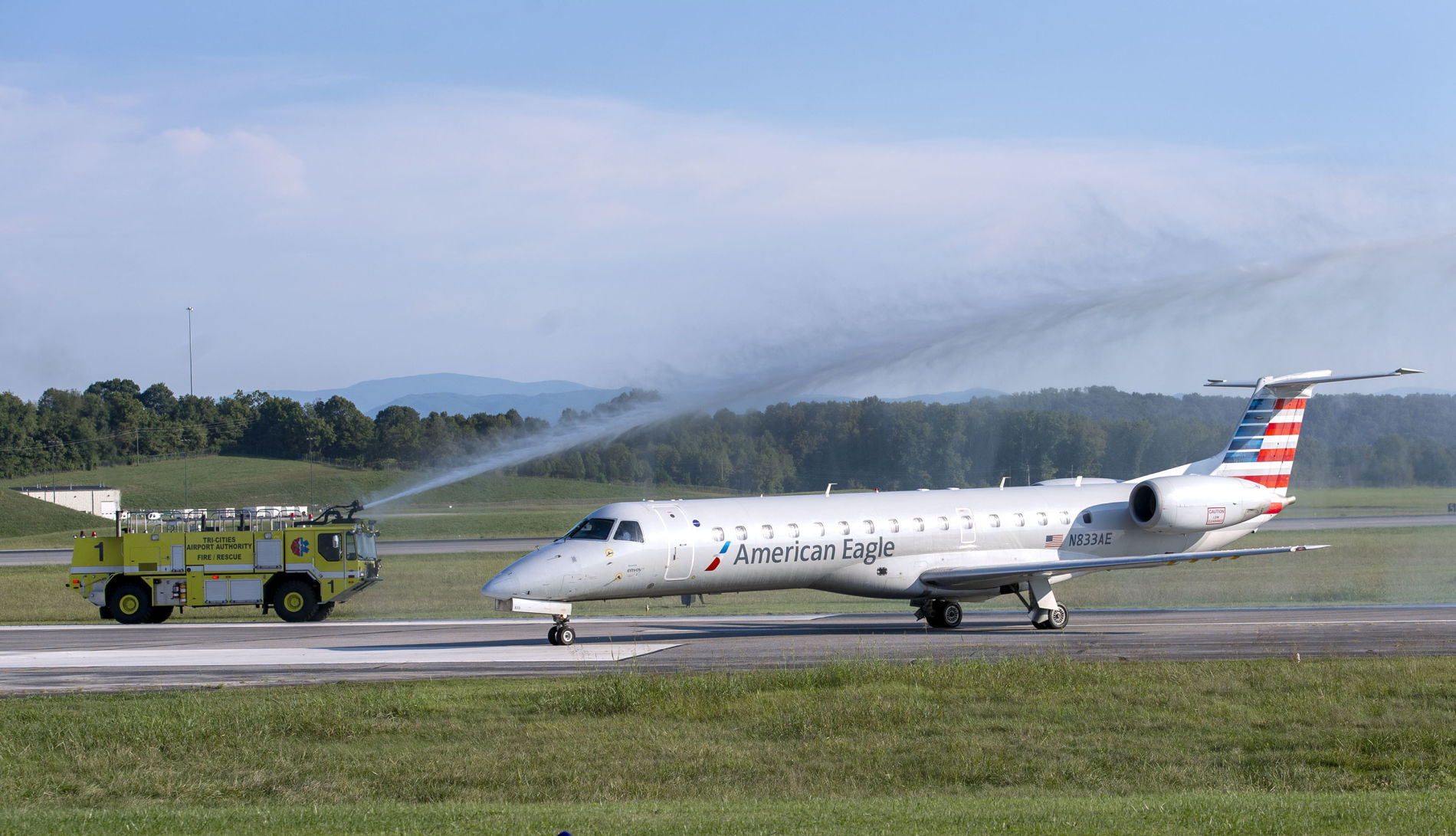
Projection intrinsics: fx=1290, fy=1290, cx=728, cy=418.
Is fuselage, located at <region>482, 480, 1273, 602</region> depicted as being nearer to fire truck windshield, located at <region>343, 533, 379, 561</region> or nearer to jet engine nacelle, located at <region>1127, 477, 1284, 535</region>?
jet engine nacelle, located at <region>1127, 477, 1284, 535</region>

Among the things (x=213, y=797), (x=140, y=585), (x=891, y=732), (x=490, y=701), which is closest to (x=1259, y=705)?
(x=891, y=732)

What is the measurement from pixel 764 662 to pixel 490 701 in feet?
20.0

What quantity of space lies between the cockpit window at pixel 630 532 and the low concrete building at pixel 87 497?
90.9m

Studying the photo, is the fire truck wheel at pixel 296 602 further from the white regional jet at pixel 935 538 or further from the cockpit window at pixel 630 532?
the cockpit window at pixel 630 532

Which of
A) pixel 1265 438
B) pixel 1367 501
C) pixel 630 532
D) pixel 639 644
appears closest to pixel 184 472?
pixel 1367 501

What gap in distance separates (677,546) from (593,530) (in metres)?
1.81

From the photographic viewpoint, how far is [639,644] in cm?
2714

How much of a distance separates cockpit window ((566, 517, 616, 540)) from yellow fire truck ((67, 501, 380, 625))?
11.7m

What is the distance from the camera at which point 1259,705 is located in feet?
54.9

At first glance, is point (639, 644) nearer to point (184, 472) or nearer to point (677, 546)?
point (677, 546)

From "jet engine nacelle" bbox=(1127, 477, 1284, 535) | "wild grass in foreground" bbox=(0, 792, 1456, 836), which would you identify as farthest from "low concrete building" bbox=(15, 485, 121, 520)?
"wild grass in foreground" bbox=(0, 792, 1456, 836)

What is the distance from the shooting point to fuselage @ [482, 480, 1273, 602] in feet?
86.9

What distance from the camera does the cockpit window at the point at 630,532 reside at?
26812 millimetres

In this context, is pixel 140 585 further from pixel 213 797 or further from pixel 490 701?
pixel 213 797
